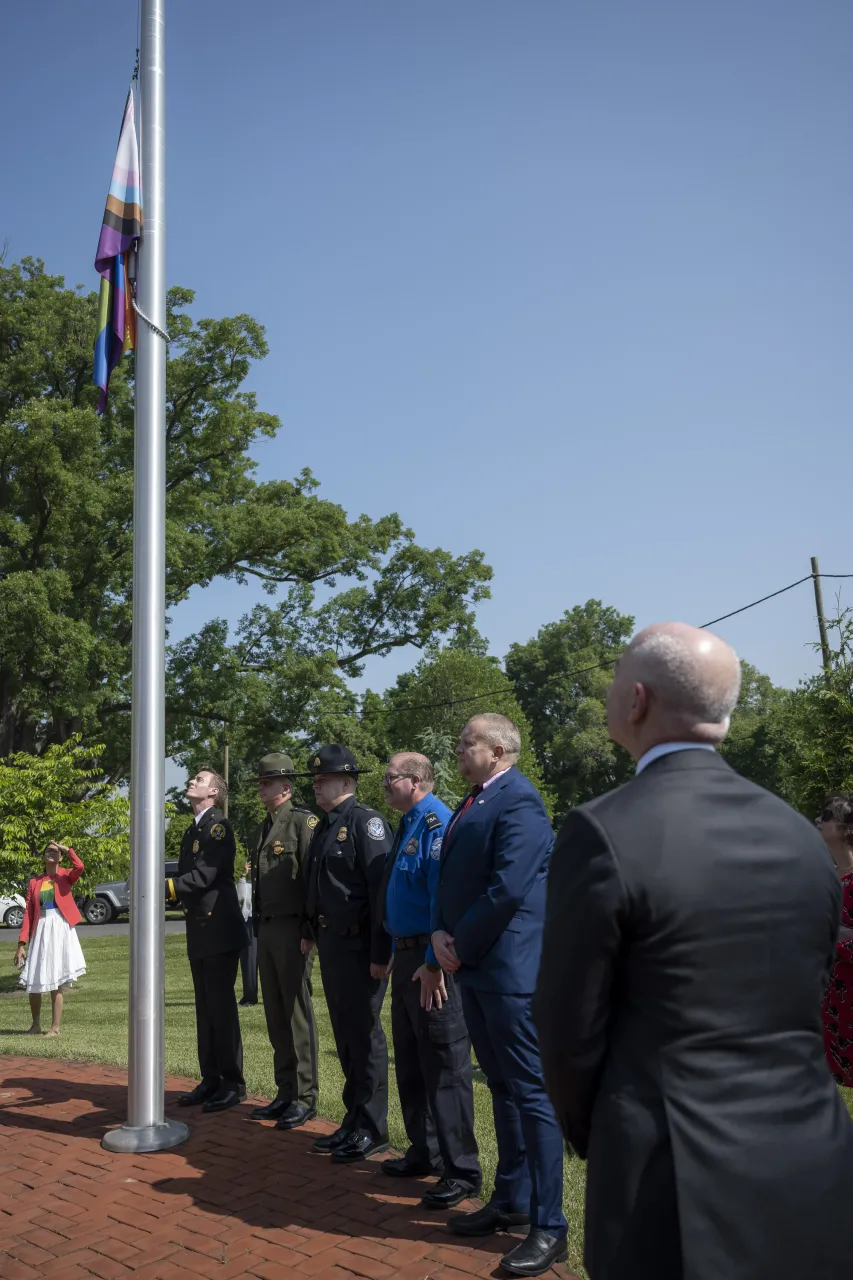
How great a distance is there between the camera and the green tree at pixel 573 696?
198 feet

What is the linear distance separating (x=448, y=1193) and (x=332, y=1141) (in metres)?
1.13

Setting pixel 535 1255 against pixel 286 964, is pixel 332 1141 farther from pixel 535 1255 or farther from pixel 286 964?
pixel 535 1255

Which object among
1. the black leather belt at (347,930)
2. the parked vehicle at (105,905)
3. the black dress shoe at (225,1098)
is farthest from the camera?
the parked vehicle at (105,905)

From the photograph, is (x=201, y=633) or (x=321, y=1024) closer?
(x=321, y=1024)

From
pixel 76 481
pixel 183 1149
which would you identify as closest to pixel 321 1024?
pixel 183 1149

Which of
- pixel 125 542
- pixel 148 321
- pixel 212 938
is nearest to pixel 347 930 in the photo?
pixel 212 938

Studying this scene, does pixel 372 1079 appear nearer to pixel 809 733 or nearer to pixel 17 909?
pixel 809 733

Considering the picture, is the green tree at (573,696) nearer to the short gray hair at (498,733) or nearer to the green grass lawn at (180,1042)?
the green grass lawn at (180,1042)

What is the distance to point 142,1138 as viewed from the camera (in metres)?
5.83

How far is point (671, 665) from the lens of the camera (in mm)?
2180

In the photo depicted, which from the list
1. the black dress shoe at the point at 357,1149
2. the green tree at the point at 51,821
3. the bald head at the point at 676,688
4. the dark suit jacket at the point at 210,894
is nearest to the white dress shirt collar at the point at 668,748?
the bald head at the point at 676,688

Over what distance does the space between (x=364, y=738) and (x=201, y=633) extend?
547 centimetres

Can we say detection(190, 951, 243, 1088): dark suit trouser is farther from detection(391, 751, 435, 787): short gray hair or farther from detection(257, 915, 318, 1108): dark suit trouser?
detection(391, 751, 435, 787): short gray hair

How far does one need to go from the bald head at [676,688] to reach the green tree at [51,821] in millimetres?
13966
